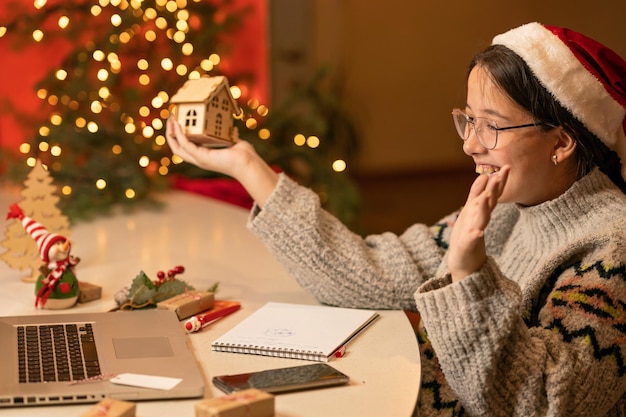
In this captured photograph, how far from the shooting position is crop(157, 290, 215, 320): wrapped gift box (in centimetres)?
158

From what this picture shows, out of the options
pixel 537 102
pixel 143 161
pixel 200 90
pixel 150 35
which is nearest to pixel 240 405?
pixel 537 102

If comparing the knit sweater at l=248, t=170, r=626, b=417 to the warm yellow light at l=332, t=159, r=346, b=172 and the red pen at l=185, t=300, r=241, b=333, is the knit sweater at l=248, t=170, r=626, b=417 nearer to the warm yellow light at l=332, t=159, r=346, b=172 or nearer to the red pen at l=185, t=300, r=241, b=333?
the red pen at l=185, t=300, r=241, b=333

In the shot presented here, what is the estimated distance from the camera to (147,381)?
1232 mm

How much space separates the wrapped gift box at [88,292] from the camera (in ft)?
5.53

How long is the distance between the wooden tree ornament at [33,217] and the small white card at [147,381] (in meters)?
0.64

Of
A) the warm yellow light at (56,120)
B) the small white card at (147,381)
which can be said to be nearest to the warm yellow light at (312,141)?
the warm yellow light at (56,120)

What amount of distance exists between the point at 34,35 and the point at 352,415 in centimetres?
195

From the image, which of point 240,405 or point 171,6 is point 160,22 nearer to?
point 171,6

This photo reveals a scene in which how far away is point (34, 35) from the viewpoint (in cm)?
270

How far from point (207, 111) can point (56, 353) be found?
0.64 metres

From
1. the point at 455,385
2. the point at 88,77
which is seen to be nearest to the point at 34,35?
the point at 88,77

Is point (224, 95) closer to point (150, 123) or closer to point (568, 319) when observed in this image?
point (568, 319)

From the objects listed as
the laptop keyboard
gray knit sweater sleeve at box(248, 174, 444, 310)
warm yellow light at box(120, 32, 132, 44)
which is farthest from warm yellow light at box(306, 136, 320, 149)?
the laptop keyboard

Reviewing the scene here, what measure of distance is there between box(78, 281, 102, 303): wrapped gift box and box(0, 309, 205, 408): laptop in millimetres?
132
